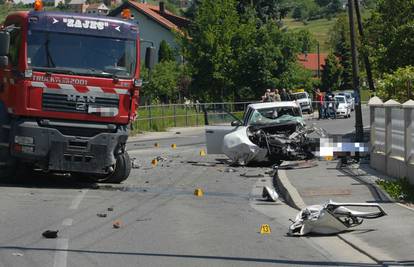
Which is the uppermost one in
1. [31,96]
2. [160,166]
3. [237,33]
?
[237,33]

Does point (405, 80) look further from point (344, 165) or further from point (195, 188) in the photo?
point (195, 188)

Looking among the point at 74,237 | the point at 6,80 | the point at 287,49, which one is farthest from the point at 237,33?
the point at 74,237

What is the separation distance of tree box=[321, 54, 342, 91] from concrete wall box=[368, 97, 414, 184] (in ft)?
237

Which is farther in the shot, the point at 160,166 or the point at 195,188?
the point at 160,166

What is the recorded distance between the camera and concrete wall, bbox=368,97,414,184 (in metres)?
15.2

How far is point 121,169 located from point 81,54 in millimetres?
2842

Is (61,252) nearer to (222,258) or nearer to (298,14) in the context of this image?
(222,258)

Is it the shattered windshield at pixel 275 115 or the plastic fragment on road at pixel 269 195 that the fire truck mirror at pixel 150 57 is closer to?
the plastic fragment on road at pixel 269 195

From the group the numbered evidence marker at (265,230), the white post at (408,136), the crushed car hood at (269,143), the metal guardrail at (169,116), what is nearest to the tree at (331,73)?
the metal guardrail at (169,116)

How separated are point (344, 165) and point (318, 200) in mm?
5768

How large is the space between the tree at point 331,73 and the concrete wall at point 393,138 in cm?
7211

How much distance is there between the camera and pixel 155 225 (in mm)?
11891

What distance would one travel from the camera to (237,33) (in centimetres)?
5662

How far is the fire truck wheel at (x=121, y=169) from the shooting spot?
17125 millimetres
